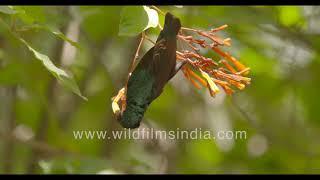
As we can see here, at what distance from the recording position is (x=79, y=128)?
1.93m

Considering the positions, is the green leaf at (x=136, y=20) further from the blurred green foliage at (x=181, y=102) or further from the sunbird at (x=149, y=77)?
the blurred green foliage at (x=181, y=102)

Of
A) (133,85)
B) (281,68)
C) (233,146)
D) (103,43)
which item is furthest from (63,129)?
(133,85)

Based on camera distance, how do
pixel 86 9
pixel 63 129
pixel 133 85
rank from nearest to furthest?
1. pixel 133 85
2. pixel 86 9
3. pixel 63 129

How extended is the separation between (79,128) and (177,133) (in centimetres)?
29

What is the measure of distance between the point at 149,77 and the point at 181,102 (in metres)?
1.16

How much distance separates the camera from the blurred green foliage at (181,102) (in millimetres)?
1649

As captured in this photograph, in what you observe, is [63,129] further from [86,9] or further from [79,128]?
[86,9]

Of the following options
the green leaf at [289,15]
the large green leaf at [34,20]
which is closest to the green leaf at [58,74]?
the large green leaf at [34,20]

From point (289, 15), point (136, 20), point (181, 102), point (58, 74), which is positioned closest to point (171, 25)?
point (136, 20)

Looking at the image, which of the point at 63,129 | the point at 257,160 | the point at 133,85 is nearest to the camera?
the point at 133,85

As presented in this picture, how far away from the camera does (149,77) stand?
30.7 inches

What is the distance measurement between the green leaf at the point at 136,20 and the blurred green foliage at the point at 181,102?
0.71 m

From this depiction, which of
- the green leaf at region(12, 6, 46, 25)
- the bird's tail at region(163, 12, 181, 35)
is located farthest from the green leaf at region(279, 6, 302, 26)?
the bird's tail at region(163, 12, 181, 35)

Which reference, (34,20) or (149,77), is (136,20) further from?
(34,20)
